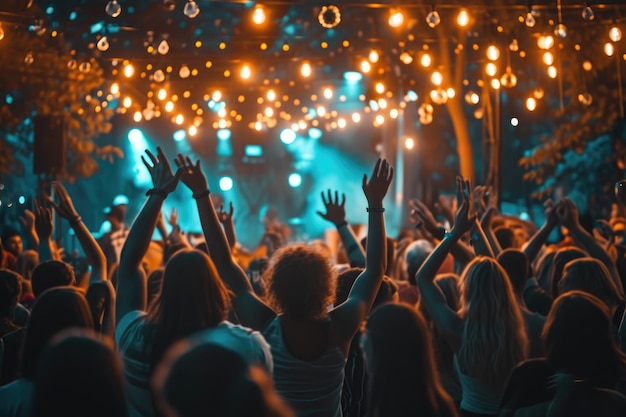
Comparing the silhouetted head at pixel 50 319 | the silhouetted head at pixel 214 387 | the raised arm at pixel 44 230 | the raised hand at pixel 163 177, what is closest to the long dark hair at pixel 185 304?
the silhouetted head at pixel 50 319

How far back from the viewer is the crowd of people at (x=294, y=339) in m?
2.82

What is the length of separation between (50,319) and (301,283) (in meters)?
1.14

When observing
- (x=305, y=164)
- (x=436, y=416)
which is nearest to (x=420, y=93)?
(x=436, y=416)

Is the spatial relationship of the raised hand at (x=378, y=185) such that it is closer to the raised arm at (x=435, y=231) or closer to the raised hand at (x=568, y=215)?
the raised arm at (x=435, y=231)

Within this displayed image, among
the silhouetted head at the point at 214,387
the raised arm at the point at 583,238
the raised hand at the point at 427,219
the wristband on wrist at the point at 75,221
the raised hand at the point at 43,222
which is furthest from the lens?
the raised arm at the point at 583,238

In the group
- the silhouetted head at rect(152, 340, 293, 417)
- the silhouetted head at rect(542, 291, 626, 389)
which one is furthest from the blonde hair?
the silhouetted head at rect(152, 340, 293, 417)

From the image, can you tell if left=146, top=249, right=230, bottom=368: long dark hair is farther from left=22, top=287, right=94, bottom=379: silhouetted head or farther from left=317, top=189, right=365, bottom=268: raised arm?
left=317, top=189, right=365, bottom=268: raised arm

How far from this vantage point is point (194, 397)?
8.86ft

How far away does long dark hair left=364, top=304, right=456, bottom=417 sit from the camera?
11.6 ft

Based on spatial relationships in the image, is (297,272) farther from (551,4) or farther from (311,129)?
(311,129)

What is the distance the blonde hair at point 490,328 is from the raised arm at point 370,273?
0.68 metres

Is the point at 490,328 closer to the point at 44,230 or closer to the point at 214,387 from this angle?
the point at 214,387

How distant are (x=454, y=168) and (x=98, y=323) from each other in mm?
31704

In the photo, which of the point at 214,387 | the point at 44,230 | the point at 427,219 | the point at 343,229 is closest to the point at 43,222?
the point at 44,230
